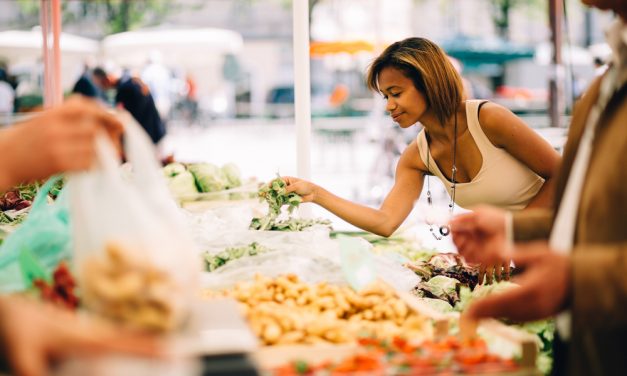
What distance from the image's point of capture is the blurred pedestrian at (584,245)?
5.38 ft

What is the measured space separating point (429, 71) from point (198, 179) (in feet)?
9.84

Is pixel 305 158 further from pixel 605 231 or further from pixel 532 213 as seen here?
pixel 605 231

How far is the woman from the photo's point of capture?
11.7ft

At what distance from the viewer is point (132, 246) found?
1.56 metres

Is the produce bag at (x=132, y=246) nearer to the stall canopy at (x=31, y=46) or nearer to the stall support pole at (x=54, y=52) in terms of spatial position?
the stall support pole at (x=54, y=52)

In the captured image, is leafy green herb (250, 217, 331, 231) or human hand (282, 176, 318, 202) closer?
human hand (282, 176, 318, 202)

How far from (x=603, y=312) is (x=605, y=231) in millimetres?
205

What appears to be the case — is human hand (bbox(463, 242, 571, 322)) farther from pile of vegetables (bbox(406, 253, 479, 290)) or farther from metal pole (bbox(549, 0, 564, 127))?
metal pole (bbox(549, 0, 564, 127))

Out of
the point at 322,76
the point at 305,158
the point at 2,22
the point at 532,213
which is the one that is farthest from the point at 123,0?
the point at 532,213

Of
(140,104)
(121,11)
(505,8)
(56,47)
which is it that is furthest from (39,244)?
(505,8)

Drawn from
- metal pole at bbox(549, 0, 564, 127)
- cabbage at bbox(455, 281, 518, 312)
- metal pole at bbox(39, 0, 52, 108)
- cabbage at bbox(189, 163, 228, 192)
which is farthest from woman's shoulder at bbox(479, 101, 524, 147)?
metal pole at bbox(549, 0, 564, 127)

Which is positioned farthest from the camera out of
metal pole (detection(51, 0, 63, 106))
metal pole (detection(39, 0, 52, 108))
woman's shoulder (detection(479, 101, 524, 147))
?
metal pole (detection(39, 0, 52, 108))

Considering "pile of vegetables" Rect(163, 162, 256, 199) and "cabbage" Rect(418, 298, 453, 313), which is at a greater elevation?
"pile of vegetables" Rect(163, 162, 256, 199)

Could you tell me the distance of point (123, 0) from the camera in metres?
25.3
